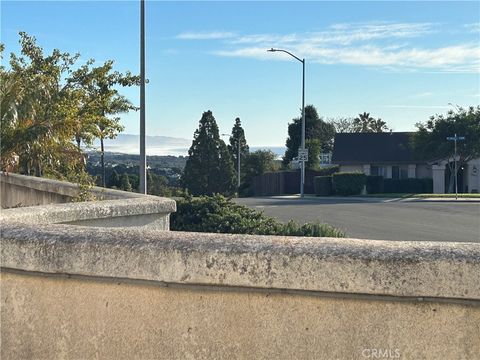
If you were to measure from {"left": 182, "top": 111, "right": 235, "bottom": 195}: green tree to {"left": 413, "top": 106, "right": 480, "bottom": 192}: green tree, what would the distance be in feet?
61.5

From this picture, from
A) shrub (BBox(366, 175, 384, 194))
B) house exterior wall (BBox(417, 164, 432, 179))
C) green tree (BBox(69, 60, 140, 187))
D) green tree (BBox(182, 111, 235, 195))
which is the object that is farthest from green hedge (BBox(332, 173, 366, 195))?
green tree (BBox(69, 60, 140, 187))

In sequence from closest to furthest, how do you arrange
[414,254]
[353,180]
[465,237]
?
[414,254] → [465,237] → [353,180]

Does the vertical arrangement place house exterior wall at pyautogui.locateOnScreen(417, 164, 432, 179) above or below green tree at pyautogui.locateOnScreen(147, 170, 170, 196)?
above

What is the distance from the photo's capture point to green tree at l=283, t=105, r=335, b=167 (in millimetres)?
67438

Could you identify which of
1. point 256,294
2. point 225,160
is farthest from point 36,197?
point 225,160

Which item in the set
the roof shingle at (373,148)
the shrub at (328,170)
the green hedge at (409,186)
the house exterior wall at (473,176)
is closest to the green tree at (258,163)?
the shrub at (328,170)

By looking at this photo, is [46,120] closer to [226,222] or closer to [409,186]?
[226,222]

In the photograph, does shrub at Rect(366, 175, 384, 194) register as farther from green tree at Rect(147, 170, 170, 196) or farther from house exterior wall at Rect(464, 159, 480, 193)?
green tree at Rect(147, 170, 170, 196)

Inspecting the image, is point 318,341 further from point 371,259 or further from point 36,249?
point 36,249

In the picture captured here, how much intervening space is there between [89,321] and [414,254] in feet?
4.52

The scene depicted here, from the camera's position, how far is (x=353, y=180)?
128 ft

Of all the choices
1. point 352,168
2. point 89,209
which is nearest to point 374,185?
point 352,168

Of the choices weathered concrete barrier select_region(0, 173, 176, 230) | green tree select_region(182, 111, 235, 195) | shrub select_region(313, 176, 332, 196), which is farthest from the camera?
green tree select_region(182, 111, 235, 195)

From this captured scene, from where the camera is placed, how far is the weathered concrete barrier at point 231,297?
220cm
